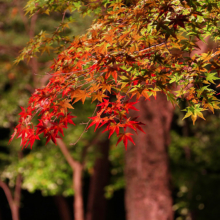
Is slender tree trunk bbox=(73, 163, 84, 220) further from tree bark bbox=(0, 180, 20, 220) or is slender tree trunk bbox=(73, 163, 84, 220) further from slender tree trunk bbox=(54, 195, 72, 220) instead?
slender tree trunk bbox=(54, 195, 72, 220)

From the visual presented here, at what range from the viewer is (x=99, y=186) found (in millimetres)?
10797

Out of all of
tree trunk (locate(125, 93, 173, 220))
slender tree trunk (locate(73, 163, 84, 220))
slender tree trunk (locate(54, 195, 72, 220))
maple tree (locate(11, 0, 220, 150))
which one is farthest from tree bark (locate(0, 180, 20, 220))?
maple tree (locate(11, 0, 220, 150))

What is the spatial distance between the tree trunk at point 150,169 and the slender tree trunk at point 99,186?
4.82 m

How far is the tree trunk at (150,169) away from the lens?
562 cm

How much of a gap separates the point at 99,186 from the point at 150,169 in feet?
17.9

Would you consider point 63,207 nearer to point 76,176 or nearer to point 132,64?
point 76,176

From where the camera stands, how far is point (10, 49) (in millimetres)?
8656

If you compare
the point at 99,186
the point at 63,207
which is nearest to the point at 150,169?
the point at 99,186

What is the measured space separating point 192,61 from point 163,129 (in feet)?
12.8

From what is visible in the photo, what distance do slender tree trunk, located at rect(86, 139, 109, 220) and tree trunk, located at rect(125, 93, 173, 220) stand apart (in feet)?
15.8

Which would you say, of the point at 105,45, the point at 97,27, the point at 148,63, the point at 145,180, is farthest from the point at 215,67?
the point at 145,180

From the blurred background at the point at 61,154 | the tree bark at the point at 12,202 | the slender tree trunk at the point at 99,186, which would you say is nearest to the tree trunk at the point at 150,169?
the blurred background at the point at 61,154

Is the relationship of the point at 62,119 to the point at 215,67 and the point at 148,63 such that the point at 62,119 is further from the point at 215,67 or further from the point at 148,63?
the point at 215,67

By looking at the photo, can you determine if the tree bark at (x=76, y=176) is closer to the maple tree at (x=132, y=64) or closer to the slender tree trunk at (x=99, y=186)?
the slender tree trunk at (x=99, y=186)
